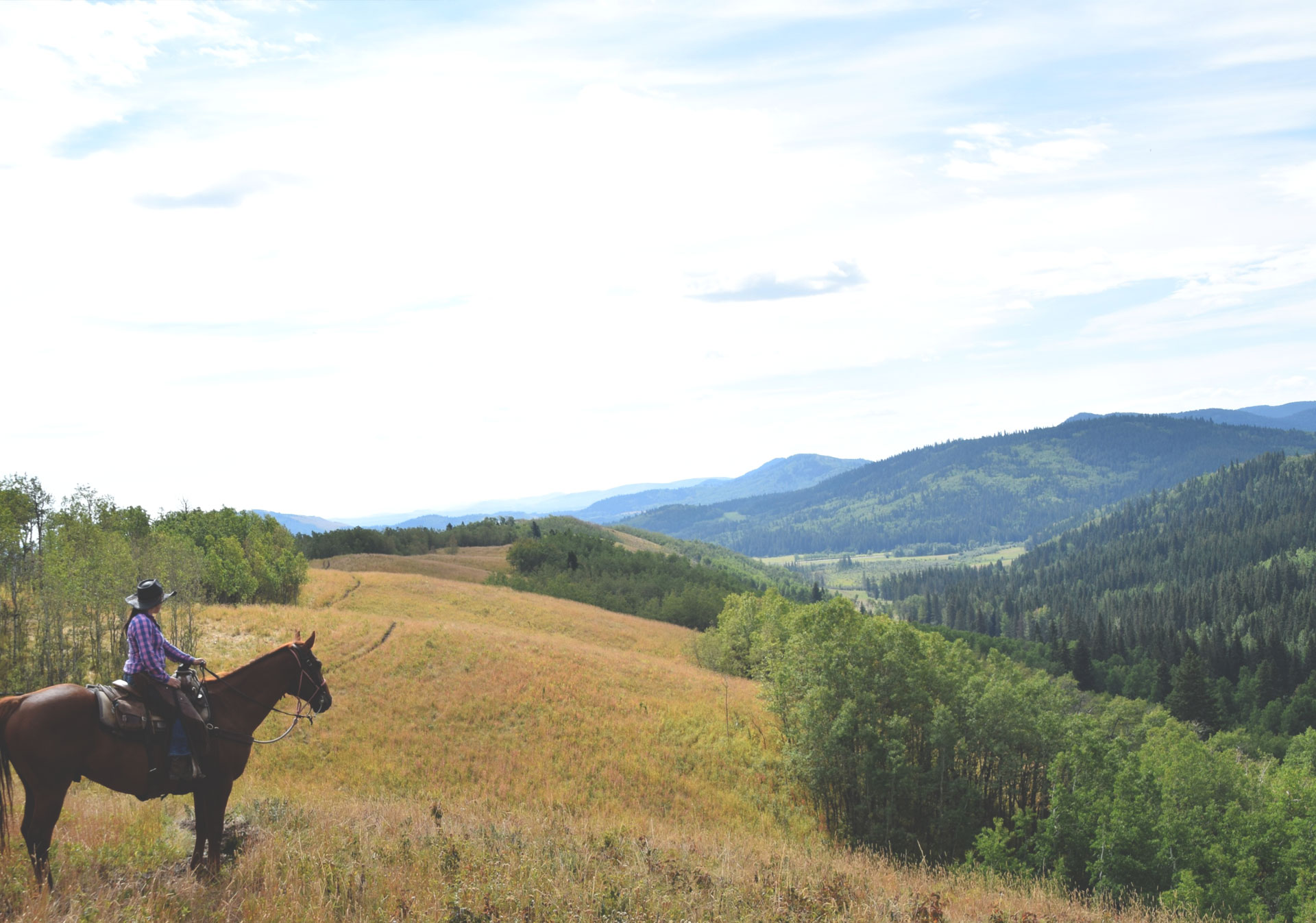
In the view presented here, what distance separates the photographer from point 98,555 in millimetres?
42344

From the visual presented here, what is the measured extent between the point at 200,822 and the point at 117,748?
5.94ft

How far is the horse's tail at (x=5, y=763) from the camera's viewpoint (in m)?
11.0

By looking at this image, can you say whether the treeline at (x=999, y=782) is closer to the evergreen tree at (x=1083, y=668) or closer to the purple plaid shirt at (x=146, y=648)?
the purple plaid shirt at (x=146, y=648)

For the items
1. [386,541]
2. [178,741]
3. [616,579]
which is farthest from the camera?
[386,541]

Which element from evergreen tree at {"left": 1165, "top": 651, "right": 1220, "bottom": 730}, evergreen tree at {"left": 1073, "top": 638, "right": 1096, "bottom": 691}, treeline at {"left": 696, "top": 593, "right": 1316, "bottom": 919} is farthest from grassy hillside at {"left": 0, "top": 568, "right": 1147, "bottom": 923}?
evergreen tree at {"left": 1073, "top": 638, "right": 1096, "bottom": 691}

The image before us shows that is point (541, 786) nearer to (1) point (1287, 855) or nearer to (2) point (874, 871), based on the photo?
(2) point (874, 871)

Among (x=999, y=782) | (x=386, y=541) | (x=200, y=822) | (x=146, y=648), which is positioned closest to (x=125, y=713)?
(x=146, y=648)

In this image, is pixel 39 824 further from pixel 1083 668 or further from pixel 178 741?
pixel 1083 668

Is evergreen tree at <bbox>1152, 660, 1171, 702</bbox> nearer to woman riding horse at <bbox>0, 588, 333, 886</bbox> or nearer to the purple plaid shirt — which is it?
woman riding horse at <bbox>0, 588, 333, 886</bbox>

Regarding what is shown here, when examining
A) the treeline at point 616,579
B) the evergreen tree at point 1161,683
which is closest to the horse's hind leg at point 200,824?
the treeline at point 616,579

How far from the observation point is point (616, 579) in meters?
145

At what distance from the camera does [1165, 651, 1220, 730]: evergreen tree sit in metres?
101

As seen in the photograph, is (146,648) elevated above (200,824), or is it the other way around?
(146,648)

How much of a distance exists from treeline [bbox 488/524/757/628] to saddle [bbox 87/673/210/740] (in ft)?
352
